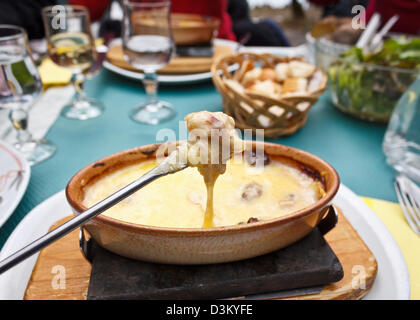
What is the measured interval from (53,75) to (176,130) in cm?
73

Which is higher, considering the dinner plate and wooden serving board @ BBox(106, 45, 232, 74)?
wooden serving board @ BBox(106, 45, 232, 74)

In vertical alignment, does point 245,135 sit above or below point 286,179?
below

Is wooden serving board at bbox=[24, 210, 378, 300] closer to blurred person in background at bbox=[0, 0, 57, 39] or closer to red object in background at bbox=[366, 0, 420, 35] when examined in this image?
blurred person in background at bbox=[0, 0, 57, 39]

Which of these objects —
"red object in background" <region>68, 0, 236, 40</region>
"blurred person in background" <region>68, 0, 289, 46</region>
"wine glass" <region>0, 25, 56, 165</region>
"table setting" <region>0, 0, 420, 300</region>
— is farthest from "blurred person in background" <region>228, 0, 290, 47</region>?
"wine glass" <region>0, 25, 56, 165</region>

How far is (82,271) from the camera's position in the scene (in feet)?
2.26

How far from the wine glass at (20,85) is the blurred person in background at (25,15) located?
111 cm

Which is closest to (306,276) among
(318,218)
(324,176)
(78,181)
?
(318,218)

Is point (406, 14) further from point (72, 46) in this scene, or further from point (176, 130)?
point (72, 46)

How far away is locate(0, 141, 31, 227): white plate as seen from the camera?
0.83 metres

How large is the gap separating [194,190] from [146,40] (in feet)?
2.82

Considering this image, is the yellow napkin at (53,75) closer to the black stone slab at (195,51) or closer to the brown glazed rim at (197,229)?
the black stone slab at (195,51)

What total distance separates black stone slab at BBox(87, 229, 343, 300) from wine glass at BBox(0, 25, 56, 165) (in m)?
0.63

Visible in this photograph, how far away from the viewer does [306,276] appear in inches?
25.1

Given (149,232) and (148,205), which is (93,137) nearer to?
(148,205)
